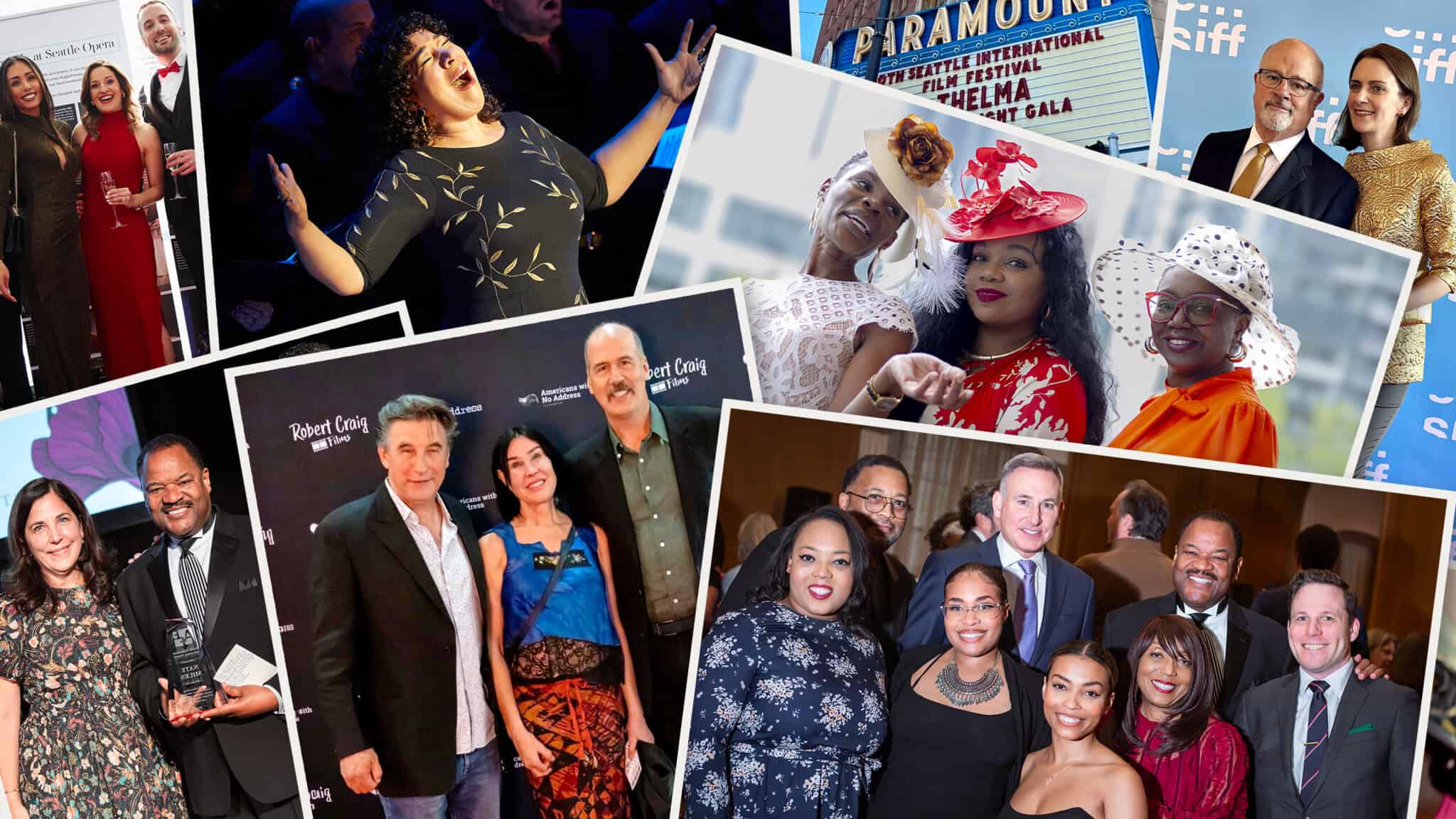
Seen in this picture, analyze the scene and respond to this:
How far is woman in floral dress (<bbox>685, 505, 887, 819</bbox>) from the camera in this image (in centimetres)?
261

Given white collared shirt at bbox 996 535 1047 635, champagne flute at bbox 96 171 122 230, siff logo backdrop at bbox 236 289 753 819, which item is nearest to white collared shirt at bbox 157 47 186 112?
champagne flute at bbox 96 171 122 230

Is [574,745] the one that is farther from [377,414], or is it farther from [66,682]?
[66,682]

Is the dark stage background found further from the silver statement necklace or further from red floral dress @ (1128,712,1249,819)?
red floral dress @ (1128,712,1249,819)

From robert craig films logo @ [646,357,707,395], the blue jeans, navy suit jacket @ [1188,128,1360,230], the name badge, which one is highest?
navy suit jacket @ [1188,128,1360,230]

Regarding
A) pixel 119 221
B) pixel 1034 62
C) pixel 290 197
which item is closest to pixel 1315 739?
pixel 1034 62

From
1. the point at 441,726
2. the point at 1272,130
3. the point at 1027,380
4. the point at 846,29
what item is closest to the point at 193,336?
the point at 441,726

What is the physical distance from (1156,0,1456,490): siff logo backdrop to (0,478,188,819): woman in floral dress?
2818mm

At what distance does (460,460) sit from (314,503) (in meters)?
0.36

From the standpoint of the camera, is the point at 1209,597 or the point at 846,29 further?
the point at 846,29

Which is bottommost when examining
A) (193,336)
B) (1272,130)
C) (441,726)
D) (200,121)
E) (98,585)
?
(441,726)

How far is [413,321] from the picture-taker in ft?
9.14

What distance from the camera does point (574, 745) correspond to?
2703mm

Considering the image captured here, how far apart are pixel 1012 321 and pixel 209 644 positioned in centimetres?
211

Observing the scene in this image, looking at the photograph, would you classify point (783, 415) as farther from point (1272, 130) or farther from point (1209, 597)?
point (1272, 130)
